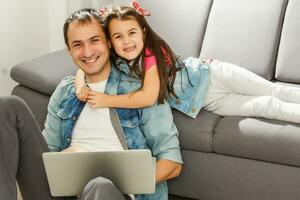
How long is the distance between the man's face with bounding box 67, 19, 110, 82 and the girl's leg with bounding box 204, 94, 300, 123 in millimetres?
499

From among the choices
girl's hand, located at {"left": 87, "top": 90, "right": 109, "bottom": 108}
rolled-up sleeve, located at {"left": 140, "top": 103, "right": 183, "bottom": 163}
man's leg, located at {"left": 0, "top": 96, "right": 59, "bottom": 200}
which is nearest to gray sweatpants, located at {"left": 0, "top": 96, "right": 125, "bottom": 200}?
man's leg, located at {"left": 0, "top": 96, "right": 59, "bottom": 200}

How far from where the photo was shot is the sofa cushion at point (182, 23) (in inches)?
98.0

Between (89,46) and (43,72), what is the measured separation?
48 cm

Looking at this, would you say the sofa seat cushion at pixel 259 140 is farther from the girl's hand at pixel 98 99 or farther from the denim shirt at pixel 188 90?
the girl's hand at pixel 98 99

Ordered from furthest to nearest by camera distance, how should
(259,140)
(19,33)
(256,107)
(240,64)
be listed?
(19,33), (240,64), (256,107), (259,140)

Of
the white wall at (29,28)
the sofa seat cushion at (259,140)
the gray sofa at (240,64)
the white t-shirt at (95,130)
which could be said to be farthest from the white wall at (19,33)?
the sofa seat cushion at (259,140)

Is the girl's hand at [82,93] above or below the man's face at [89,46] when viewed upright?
below

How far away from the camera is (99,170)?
1.49 metres

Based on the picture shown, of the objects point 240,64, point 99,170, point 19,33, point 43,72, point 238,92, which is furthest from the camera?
point 19,33

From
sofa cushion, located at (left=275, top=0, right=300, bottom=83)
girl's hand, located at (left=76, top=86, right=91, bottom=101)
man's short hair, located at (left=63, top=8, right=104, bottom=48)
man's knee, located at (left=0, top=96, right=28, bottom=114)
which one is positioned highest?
man's short hair, located at (left=63, top=8, right=104, bottom=48)

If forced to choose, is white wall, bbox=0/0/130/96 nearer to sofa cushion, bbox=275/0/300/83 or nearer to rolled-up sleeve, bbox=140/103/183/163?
sofa cushion, bbox=275/0/300/83

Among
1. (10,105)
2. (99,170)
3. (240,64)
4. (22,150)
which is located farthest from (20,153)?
(240,64)

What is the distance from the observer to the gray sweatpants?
1472mm

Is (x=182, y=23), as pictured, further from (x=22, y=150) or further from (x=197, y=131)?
(x=22, y=150)
